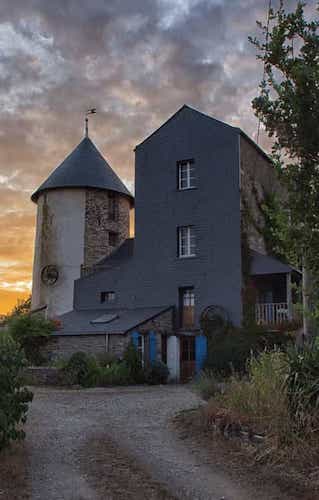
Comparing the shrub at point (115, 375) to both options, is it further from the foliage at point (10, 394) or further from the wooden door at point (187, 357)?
the foliage at point (10, 394)

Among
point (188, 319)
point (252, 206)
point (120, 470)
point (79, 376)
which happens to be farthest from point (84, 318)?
point (120, 470)

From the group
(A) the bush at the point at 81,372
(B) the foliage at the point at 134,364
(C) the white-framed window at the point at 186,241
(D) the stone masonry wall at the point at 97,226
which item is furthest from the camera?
(D) the stone masonry wall at the point at 97,226

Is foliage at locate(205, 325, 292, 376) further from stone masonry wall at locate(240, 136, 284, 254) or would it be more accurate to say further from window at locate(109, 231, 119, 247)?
window at locate(109, 231, 119, 247)

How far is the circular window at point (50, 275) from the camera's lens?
96.6 feet

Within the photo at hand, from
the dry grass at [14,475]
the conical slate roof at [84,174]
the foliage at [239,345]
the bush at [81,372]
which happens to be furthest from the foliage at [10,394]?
the conical slate roof at [84,174]

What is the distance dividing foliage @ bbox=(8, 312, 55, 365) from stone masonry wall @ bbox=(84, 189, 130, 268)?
683cm

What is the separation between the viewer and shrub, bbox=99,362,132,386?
1914 centimetres

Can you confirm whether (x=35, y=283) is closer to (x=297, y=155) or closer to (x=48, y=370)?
(x=48, y=370)

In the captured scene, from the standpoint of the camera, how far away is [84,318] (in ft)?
81.9

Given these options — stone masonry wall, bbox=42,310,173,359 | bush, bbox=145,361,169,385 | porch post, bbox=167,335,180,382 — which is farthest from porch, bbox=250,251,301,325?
bush, bbox=145,361,169,385

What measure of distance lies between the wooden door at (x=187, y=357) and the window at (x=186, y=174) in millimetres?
6542

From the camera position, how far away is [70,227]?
98.6 ft

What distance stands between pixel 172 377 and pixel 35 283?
11.0 metres

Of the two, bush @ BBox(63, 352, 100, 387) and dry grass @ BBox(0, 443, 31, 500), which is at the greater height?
bush @ BBox(63, 352, 100, 387)
